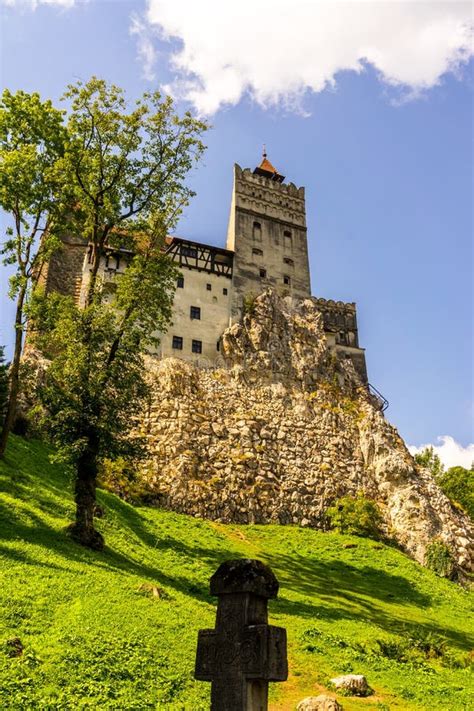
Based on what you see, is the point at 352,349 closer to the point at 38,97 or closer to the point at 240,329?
the point at 240,329

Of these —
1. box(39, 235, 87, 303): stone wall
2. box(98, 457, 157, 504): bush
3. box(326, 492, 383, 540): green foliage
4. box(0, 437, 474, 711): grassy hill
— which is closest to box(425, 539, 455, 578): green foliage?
box(0, 437, 474, 711): grassy hill

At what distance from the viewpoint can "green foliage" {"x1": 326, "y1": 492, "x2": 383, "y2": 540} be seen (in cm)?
3847

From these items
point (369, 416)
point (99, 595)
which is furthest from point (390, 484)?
point (99, 595)

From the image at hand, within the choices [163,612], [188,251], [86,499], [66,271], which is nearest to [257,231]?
[188,251]

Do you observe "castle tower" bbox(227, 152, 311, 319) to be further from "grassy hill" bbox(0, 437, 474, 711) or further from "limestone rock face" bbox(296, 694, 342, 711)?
"limestone rock face" bbox(296, 694, 342, 711)

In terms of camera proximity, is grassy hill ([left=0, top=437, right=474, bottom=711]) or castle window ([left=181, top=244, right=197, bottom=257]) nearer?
grassy hill ([left=0, top=437, right=474, bottom=711])

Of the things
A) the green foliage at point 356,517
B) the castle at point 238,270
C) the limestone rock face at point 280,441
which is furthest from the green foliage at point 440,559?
the castle at point 238,270

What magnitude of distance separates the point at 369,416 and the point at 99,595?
35071mm

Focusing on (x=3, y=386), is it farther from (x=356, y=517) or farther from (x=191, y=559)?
(x=356, y=517)

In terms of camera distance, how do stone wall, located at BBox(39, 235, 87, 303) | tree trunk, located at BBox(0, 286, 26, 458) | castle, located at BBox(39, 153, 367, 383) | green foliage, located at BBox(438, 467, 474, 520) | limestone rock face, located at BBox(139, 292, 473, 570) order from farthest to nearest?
green foliage, located at BBox(438, 467, 474, 520) → stone wall, located at BBox(39, 235, 87, 303) → castle, located at BBox(39, 153, 367, 383) → limestone rock face, located at BBox(139, 292, 473, 570) → tree trunk, located at BBox(0, 286, 26, 458)

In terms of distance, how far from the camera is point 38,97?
2708cm

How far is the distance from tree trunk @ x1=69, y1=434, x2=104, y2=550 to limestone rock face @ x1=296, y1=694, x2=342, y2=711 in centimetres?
1054

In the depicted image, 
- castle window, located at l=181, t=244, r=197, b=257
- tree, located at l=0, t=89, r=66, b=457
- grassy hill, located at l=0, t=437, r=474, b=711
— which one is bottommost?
grassy hill, located at l=0, t=437, r=474, b=711

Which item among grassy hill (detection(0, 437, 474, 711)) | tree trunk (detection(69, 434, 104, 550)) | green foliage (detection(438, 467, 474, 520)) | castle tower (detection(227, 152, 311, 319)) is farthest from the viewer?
green foliage (detection(438, 467, 474, 520))
